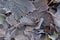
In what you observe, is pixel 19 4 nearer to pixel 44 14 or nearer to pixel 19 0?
pixel 19 0

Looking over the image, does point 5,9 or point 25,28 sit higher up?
point 5,9

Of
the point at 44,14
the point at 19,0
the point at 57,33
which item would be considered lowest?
the point at 57,33

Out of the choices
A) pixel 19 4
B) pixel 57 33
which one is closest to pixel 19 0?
pixel 19 4

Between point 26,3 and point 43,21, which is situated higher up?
point 26,3

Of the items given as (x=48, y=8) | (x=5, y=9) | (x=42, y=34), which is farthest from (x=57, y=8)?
(x=5, y=9)

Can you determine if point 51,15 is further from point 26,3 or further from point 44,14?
point 26,3

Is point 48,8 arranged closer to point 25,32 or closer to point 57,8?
point 57,8

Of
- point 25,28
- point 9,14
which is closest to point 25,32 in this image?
point 25,28
